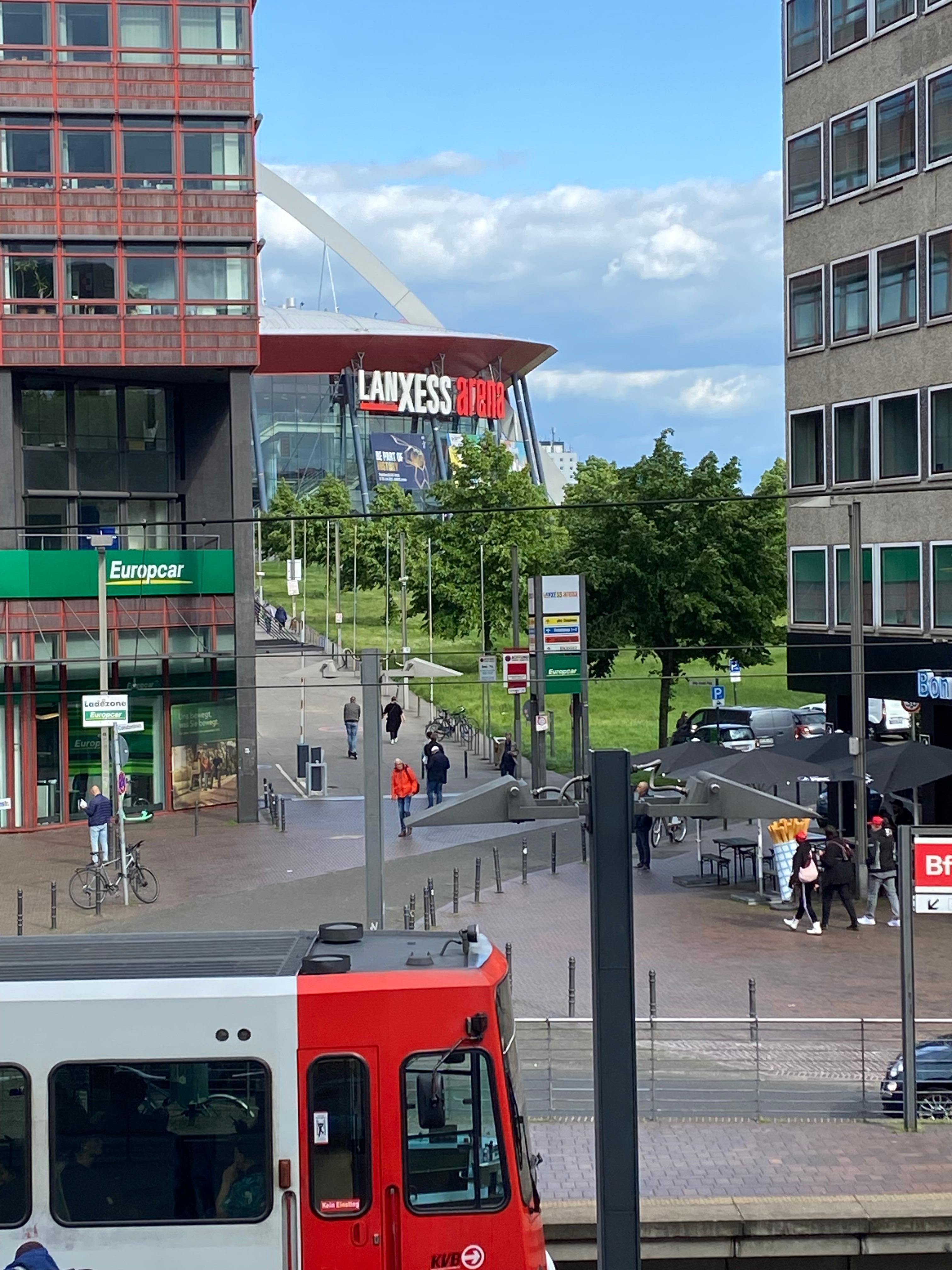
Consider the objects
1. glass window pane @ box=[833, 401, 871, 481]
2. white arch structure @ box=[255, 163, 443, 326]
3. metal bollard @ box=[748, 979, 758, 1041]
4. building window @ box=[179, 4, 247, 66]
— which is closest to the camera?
metal bollard @ box=[748, 979, 758, 1041]

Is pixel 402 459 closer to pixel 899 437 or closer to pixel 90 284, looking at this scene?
pixel 90 284

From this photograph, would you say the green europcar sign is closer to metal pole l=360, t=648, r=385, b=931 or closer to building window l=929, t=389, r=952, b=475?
metal pole l=360, t=648, r=385, b=931

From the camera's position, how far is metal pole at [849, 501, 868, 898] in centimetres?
2402

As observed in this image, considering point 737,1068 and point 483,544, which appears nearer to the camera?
point 737,1068

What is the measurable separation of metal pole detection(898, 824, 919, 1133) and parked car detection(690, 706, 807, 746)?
2986 cm

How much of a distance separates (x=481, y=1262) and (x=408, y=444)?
Result: 3907 inches

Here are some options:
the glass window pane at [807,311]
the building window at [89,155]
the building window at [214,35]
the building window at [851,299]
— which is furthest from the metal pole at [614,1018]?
the building window at [214,35]

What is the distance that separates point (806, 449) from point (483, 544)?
2498cm

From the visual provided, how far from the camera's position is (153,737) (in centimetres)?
3553

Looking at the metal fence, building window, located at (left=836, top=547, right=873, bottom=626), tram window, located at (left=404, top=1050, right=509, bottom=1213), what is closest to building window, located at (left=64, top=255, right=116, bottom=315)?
building window, located at (left=836, top=547, right=873, bottom=626)

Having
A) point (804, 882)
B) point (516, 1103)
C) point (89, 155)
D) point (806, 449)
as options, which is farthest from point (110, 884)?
point (516, 1103)

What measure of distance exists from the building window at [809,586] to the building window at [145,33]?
18040 mm

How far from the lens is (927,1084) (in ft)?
44.4

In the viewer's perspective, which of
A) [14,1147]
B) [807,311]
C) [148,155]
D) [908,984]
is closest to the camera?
[14,1147]
